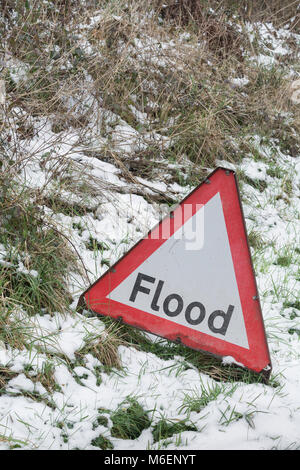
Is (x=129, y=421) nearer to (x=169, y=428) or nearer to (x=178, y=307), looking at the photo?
(x=169, y=428)

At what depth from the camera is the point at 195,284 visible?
7.81 feet

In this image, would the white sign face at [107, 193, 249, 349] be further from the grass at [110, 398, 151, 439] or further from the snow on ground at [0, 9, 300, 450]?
the grass at [110, 398, 151, 439]

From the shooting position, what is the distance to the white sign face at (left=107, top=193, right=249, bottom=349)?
7.63 ft

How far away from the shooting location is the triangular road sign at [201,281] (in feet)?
7.56

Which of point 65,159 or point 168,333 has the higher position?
point 65,159

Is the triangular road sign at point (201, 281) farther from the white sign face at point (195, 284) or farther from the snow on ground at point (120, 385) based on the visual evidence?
the snow on ground at point (120, 385)

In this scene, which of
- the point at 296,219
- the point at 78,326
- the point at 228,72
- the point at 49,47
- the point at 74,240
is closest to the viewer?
the point at 78,326

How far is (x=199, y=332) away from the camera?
2373 millimetres

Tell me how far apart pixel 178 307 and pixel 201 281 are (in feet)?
0.56

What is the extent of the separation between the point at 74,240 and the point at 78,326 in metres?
0.64

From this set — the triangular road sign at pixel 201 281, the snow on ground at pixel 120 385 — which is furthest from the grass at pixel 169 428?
the triangular road sign at pixel 201 281

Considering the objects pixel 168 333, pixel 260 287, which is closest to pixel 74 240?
pixel 168 333

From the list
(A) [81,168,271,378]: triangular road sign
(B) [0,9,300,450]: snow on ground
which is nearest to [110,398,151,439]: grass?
(B) [0,9,300,450]: snow on ground
